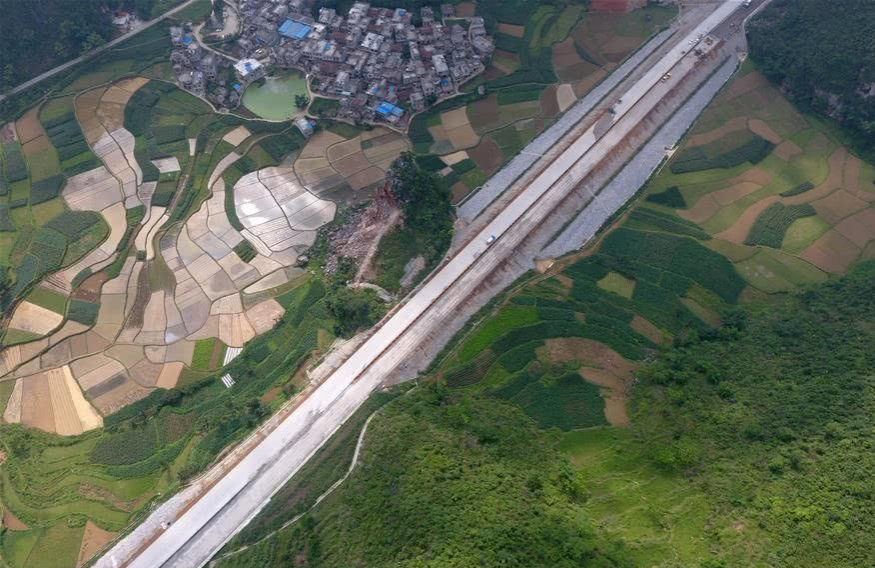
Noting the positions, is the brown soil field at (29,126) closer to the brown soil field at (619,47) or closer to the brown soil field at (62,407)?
the brown soil field at (62,407)

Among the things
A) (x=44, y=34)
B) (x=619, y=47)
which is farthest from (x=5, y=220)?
(x=619, y=47)

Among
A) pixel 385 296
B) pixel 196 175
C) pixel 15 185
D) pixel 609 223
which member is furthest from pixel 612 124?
pixel 15 185

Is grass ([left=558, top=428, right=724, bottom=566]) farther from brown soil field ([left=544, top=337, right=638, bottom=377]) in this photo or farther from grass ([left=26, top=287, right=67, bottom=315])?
grass ([left=26, top=287, right=67, bottom=315])

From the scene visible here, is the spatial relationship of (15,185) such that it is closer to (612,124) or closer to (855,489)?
(612,124)

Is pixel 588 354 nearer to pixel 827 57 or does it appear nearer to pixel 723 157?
pixel 723 157

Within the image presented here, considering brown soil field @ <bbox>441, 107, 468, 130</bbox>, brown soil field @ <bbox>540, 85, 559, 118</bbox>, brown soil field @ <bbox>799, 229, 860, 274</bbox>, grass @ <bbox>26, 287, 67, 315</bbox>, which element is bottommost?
grass @ <bbox>26, 287, 67, 315</bbox>

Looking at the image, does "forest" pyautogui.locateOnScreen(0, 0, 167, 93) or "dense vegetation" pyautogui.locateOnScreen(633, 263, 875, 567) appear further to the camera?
"forest" pyautogui.locateOnScreen(0, 0, 167, 93)

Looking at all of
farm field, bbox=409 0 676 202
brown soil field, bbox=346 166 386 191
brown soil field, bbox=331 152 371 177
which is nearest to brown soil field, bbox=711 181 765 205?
farm field, bbox=409 0 676 202
